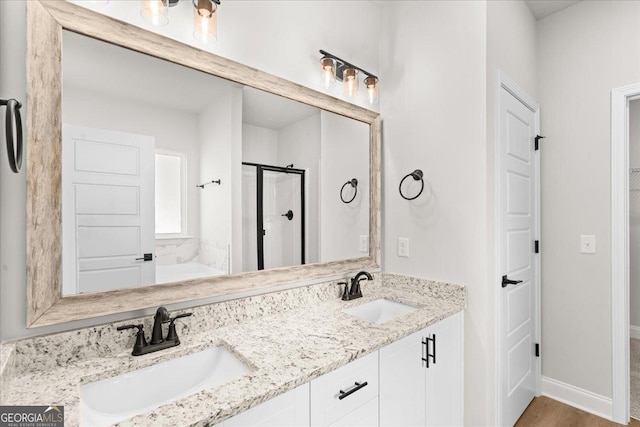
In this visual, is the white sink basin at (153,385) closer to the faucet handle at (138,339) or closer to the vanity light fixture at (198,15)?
the faucet handle at (138,339)

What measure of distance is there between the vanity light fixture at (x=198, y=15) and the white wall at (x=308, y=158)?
54 centimetres

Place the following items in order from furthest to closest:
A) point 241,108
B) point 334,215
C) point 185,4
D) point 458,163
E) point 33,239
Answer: point 334,215 < point 458,163 < point 241,108 < point 185,4 < point 33,239

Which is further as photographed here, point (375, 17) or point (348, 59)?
point (375, 17)

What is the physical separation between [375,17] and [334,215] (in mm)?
1387

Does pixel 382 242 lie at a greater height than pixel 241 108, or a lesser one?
lesser

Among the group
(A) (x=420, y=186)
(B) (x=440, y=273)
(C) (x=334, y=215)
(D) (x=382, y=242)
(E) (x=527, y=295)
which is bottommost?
(E) (x=527, y=295)

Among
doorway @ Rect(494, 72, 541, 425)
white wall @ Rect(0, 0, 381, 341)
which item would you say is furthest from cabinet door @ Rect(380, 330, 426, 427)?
white wall @ Rect(0, 0, 381, 341)

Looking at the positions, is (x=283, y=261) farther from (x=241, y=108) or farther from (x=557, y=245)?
(x=557, y=245)

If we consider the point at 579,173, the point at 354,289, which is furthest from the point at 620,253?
the point at 354,289

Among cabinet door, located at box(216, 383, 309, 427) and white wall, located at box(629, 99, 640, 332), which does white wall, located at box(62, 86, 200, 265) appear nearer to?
cabinet door, located at box(216, 383, 309, 427)

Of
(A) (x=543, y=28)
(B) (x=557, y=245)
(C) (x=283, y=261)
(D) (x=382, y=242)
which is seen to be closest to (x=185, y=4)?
(C) (x=283, y=261)

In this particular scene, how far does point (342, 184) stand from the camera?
6.43 ft

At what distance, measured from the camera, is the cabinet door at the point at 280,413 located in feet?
2.80

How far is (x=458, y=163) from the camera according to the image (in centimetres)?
177
